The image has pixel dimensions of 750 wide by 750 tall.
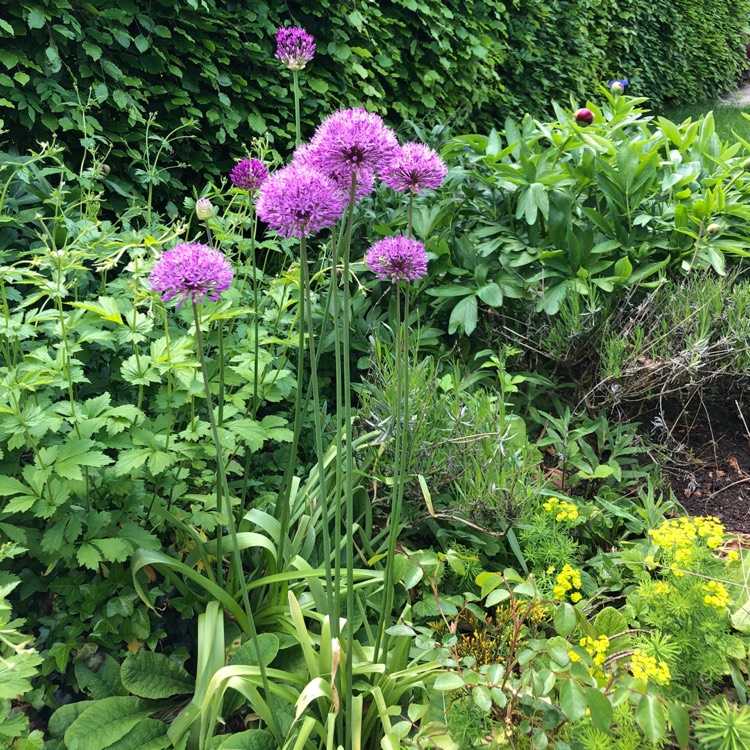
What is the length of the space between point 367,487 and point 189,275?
4.16 feet

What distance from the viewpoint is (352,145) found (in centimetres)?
112

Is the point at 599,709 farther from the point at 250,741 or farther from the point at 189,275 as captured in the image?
the point at 189,275

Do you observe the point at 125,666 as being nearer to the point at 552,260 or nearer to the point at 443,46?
the point at 552,260

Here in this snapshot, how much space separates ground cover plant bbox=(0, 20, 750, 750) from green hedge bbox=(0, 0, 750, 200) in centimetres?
58

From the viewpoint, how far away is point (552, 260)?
261 cm

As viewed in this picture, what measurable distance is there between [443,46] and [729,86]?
8843 millimetres

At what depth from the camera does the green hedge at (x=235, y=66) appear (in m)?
2.71

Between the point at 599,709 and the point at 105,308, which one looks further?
the point at 105,308

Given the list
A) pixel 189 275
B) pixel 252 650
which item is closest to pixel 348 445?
pixel 189 275

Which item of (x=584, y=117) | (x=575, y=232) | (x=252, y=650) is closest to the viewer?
(x=252, y=650)

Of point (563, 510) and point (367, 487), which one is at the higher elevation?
point (563, 510)

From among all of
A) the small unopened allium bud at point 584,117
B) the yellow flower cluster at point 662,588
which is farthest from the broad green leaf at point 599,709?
the small unopened allium bud at point 584,117

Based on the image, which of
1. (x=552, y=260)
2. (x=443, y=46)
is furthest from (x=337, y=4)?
(x=552, y=260)

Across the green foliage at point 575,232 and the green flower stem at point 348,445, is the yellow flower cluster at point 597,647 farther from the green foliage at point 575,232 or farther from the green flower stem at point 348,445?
the green foliage at point 575,232
